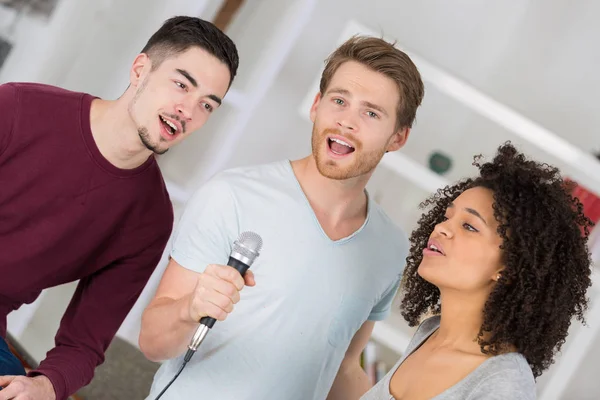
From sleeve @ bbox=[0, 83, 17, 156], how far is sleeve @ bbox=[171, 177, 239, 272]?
1.56 ft

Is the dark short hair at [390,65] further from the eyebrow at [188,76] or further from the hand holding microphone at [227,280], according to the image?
the hand holding microphone at [227,280]

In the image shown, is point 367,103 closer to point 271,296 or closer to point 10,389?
point 271,296

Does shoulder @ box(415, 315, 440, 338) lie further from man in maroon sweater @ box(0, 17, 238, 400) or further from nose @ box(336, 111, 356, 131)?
man in maroon sweater @ box(0, 17, 238, 400)

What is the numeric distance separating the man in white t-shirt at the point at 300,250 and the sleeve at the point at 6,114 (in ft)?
1.56

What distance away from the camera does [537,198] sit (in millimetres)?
1528

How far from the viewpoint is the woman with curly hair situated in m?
1.48

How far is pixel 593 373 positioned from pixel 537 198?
2246 mm

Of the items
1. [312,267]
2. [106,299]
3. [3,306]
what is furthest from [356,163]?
[3,306]

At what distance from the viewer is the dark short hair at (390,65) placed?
1.95m

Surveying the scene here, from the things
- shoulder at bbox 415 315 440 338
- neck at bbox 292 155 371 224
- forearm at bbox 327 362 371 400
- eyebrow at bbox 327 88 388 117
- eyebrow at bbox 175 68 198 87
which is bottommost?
forearm at bbox 327 362 371 400

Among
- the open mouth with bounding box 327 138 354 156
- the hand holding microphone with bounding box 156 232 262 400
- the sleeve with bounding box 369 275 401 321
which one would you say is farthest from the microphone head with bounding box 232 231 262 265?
the sleeve with bounding box 369 275 401 321

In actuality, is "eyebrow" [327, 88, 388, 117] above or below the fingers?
above

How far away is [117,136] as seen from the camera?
72.8 inches

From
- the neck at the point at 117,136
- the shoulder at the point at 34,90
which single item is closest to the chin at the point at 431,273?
the neck at the point at 117,136
